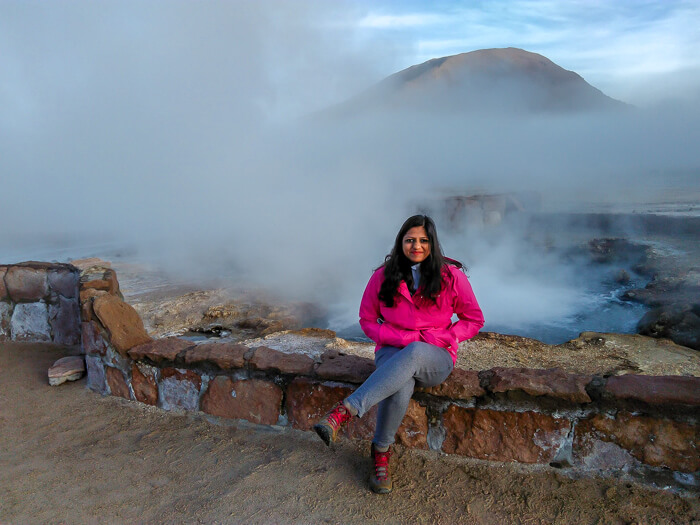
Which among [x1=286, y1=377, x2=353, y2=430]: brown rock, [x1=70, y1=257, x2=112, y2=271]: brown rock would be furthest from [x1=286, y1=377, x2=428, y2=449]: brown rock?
[x1=70, y1=257, x2=112, y2=271]: brown rock

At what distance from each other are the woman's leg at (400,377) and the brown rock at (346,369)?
6.6 inches

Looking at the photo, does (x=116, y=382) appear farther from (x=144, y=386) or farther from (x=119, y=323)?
(x=119, y=323)

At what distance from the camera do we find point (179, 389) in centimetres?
266

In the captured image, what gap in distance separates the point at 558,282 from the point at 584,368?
4.32 m

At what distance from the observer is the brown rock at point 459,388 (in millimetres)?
2086

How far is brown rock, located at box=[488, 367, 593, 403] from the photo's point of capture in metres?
1.95

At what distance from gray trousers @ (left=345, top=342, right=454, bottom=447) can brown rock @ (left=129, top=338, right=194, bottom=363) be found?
48.5 inches

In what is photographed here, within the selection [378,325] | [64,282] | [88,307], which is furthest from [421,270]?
[64,282]

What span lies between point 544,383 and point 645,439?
42 cm

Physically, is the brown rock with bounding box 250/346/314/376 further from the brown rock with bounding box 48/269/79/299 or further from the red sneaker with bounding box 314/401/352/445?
the brown rock with bounding box 48/269/79/299

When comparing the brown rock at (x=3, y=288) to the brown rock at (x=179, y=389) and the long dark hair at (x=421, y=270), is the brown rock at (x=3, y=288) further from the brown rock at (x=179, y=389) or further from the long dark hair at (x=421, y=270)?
the long dark hair at (x=421, y=270)

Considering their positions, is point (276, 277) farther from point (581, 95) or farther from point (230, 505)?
point (581, 95)

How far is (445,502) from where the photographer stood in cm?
188

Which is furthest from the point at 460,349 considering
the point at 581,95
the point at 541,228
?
the point at 581,95
